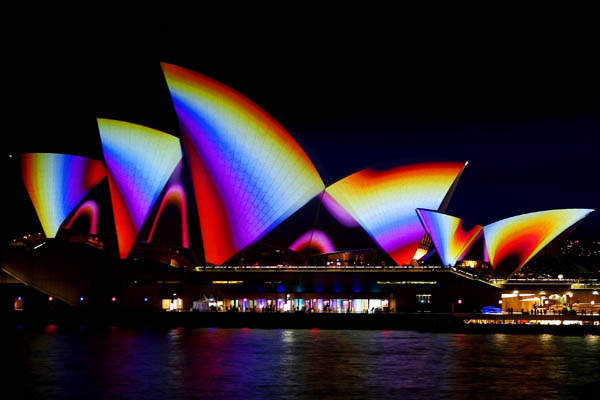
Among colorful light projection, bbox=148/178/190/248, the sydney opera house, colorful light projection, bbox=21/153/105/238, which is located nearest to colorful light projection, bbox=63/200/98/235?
the sydney opera house

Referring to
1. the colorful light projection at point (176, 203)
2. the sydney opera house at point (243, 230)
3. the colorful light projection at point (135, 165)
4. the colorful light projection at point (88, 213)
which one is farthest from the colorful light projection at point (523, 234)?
the colorful light projection at point (88, 213)

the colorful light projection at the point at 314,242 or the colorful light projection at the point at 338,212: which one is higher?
the colorful light projection at the point at 338,212

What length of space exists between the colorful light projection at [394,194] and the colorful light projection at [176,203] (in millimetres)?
7805

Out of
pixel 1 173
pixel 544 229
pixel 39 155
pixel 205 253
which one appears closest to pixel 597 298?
pixel 544 229

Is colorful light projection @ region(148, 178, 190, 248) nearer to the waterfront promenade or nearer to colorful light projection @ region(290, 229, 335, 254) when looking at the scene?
the waterfront promenade

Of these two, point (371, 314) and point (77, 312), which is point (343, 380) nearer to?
point (371, 314)

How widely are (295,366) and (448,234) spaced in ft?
80.6

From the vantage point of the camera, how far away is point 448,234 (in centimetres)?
5159

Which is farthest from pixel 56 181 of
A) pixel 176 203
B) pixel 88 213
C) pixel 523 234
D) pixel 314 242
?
pixel 523 234

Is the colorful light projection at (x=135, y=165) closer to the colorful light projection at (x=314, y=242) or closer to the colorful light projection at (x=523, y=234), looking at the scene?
the colorful light projection at (x=314, y=242)

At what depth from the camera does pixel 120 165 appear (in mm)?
45406

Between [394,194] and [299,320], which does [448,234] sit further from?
[299,320]

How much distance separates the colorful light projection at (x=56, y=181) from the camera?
47.9 m

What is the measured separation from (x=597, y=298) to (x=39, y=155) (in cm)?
3428
